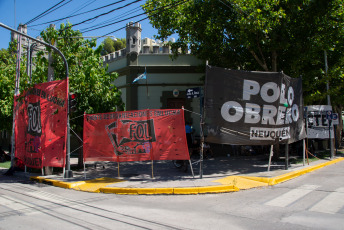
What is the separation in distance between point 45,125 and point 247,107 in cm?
794

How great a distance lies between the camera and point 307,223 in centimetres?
496

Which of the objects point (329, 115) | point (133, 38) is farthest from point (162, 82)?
point (329, 115)

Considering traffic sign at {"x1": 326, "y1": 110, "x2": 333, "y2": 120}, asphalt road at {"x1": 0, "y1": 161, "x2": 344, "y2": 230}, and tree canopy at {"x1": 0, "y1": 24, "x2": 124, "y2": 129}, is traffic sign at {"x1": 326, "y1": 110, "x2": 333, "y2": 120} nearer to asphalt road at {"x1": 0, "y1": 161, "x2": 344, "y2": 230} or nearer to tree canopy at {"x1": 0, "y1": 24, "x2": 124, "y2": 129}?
asphalt road at {"x1": 0, "y1": 161, "x2": 344, "y2": 230}

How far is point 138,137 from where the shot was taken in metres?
9.70

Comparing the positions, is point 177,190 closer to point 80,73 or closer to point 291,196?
point 291,196

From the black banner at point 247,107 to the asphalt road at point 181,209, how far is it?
2121mm

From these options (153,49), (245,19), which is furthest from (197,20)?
(153,49)

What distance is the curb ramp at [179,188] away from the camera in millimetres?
7844

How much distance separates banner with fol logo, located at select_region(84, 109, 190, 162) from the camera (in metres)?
9.45

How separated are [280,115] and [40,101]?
9696 millimetres

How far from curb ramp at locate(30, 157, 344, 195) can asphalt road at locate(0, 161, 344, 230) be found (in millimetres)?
254

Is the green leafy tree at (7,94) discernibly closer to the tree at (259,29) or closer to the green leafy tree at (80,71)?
the green leafy tree at (80,71)

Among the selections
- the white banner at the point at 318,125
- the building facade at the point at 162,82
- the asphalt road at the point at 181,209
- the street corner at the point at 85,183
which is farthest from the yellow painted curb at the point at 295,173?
the building facade at the point at 162,82

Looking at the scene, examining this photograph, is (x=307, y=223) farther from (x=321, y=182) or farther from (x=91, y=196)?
(x=91, y=196)
